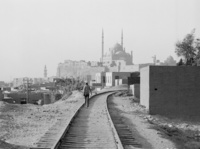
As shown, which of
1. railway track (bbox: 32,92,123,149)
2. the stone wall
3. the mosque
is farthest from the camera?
the mosque

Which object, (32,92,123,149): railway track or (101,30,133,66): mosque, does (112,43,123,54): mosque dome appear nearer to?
(101,30,133,66): mosque

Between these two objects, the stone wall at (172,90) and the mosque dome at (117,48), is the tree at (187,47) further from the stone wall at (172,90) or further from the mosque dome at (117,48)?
the mosque dome at (117,48)

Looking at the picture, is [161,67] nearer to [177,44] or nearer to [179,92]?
[179,92]

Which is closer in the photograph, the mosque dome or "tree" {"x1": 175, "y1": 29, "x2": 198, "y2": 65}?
"tree" {"x1": 175, "y1": 29, "x2": 198, "y2": 65}

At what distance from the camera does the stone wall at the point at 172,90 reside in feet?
61.6

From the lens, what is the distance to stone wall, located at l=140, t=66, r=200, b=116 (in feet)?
61.6

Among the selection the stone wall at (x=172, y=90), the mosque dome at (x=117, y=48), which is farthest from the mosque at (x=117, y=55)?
the stone wall at (x=172, y=90)

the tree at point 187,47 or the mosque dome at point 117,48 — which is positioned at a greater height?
the mosque dome at point 117,48

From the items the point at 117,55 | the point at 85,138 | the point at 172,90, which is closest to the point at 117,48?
the point at 117,55

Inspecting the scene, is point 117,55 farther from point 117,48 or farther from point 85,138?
point 85,138

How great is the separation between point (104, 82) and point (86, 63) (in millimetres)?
77141

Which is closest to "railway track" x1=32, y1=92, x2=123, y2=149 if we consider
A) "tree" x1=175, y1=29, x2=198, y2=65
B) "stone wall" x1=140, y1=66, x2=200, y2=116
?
"stone wall" x1=140, y1=66, x2=200, y2=116

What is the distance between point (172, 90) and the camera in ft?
62.7

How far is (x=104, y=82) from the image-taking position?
77.1 meters
